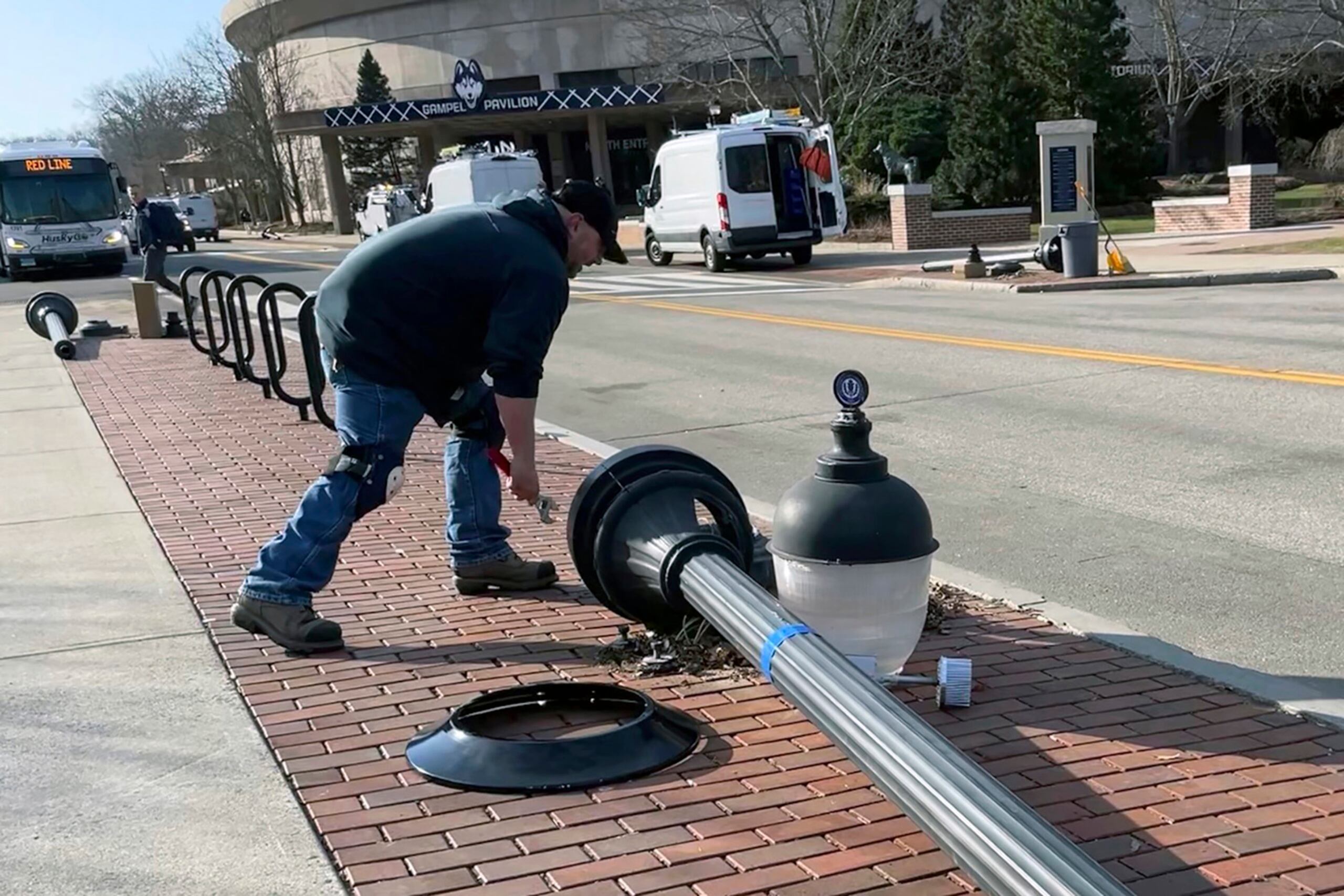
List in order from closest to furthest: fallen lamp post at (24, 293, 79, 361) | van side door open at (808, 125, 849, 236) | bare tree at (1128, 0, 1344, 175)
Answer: fallen lamp post at (24, 293, 79, 361), van side door open at (808, 125, 849, 236), bare tree at (1128, 0, 1344, 175)

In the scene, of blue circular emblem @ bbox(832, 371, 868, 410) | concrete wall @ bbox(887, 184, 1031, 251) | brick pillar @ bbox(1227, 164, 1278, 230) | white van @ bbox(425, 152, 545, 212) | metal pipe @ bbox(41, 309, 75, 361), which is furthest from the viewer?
white van @ bbox(425, 152, 545, 212)

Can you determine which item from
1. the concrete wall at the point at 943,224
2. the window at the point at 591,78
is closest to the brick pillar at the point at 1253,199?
the concrete wall at the point at 943,224

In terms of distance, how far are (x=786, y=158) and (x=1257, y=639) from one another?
22406 millimetres

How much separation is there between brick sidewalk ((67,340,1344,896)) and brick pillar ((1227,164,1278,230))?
25.6 meters

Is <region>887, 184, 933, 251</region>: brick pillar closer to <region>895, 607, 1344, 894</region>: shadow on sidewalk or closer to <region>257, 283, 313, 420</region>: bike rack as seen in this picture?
<region>257, 283, 313, 420</region>: bike rack

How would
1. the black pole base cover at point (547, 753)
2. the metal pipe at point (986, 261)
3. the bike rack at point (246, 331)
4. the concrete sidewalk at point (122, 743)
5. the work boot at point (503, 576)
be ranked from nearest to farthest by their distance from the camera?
1. the concrete sidewalk at point (122, 743)
2. the black pole base cover at point (547, 753)
3. the work boot at point (503, 576)
4. the bike rack at point (246, 331)
5. the metal pipe at point (986, 261)

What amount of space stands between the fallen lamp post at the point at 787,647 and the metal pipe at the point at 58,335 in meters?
12.4

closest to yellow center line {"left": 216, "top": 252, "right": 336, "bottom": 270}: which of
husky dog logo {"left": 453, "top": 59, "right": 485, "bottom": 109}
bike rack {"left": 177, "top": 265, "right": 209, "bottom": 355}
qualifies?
bike rack {"left": 177, "top": 265, "right": 209, "bottom": 355}

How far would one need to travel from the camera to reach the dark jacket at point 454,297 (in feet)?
14.9

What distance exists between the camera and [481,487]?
5.52 m

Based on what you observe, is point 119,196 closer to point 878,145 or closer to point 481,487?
point 878,145

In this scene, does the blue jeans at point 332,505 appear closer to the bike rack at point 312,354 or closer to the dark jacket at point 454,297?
the dark jacket at point 454,297

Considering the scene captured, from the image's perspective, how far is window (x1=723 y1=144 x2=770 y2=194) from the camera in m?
26.1

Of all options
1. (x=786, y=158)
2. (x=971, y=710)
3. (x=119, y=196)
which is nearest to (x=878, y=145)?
(x=786, y=158)
